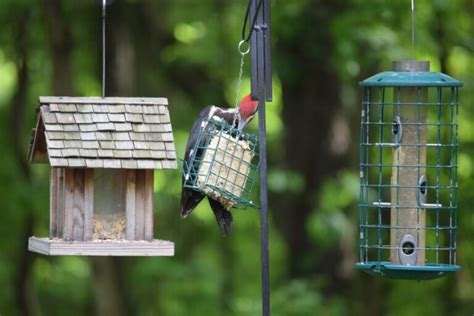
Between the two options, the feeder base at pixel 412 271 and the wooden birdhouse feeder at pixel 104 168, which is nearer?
the wooden birdhouse feeder at pixel 104 168

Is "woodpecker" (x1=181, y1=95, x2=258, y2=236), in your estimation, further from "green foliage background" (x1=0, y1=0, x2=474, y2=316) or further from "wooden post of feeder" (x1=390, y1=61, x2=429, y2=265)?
"green foliage background" (x1=0, y1=0, x2=474, y2=316)

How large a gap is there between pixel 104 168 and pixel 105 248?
461 mm

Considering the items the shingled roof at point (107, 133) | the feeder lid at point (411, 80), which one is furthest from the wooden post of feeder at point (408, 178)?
the shingled roof at point (107, 133)

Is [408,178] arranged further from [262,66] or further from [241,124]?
[262,66]

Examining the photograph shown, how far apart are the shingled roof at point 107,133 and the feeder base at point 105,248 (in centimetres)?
36

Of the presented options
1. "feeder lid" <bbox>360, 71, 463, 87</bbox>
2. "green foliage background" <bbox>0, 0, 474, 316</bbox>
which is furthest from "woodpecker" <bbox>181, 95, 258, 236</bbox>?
"green foliage background" <bbox>0, 0, 474, 316</bbox>

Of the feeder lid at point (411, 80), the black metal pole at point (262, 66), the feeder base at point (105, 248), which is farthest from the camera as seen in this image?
the feeder lid at point (411, 80)

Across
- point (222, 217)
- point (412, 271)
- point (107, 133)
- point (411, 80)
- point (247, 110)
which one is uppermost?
point (411, 80)

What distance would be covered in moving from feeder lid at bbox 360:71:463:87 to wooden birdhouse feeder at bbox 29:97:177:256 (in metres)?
1.04

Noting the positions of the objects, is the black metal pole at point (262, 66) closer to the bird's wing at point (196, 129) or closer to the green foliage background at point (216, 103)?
the bird's wing at point (196, 129)

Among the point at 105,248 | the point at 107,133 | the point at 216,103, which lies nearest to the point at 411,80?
the point at 107,133

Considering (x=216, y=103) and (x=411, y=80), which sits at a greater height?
(x=216, y=103)

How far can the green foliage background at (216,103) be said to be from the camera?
10750 mm

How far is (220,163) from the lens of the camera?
5.50 metres
